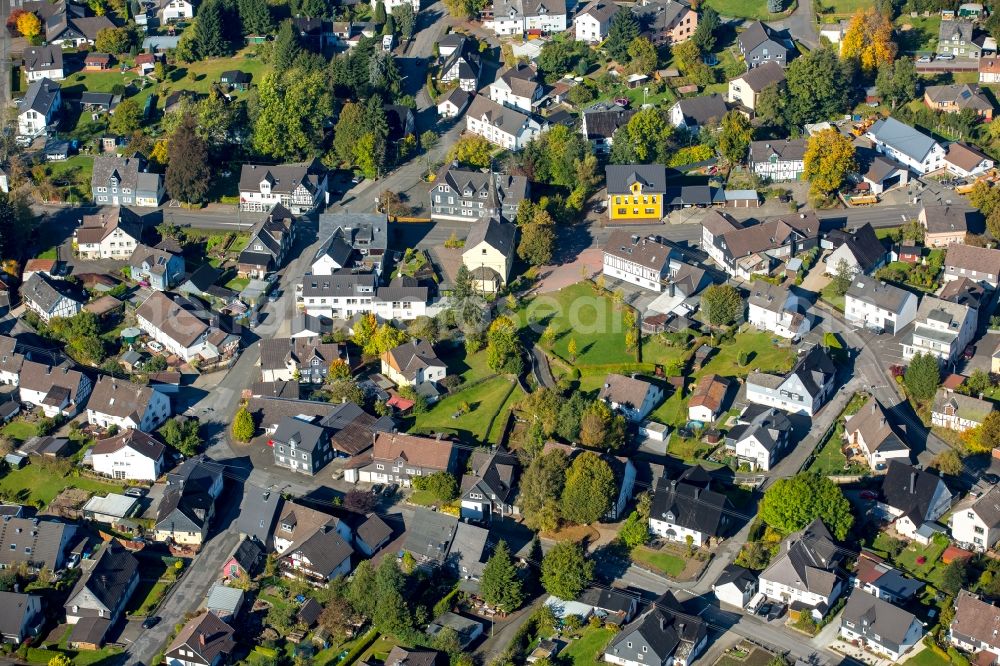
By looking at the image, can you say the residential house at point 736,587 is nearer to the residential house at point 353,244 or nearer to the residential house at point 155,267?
the residential house at point 353,244

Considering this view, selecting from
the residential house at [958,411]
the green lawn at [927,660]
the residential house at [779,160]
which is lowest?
the green lawn at [927,660]

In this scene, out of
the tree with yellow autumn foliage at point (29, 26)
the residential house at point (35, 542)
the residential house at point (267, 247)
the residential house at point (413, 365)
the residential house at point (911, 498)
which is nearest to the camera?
the residential house at point (911, 498)

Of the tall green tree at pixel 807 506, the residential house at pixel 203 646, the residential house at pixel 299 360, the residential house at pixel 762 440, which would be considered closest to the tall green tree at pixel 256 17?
the residential house at pixel 299 360

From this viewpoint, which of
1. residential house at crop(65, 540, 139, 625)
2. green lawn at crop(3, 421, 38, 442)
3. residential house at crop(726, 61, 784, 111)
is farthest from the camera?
residential house at crop(726, 61, 784, 111)

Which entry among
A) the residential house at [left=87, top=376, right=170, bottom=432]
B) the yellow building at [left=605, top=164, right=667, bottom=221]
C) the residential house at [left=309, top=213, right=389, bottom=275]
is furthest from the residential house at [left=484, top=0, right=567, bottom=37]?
the residential house at [left=87, top=376, right=170, bottom=432]

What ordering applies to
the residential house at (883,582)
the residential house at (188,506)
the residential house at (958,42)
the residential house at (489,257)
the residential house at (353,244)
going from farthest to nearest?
the residential house at (958,42) → the residential house at (353,244) → the residential house at (489,257) → the residential house at (188,506) → the residential house at (883,582)

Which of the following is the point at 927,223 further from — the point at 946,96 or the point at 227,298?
the point at 227,298

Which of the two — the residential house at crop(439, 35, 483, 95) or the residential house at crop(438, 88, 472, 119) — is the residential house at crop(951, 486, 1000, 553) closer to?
the residential house at crop(438, 88, 472, 119)
